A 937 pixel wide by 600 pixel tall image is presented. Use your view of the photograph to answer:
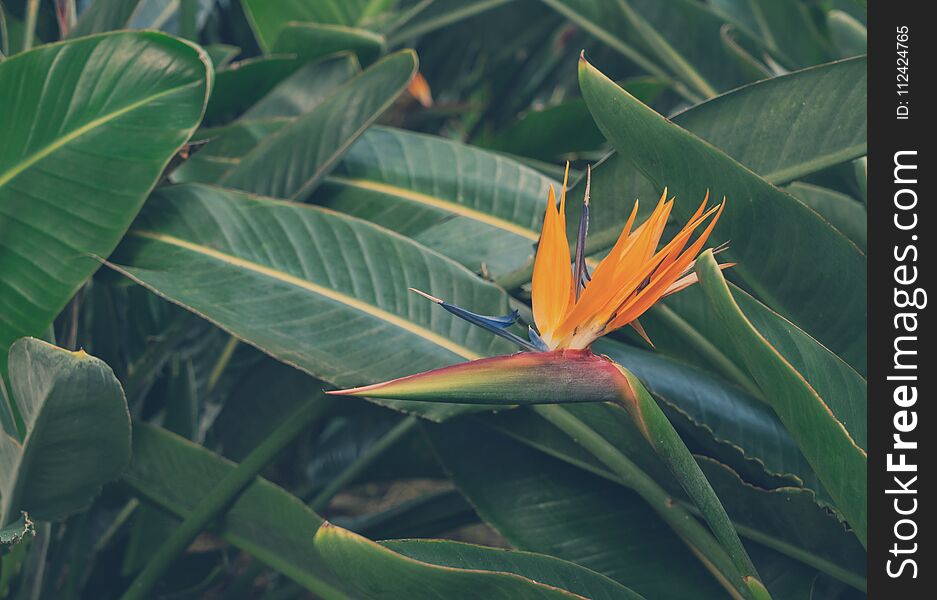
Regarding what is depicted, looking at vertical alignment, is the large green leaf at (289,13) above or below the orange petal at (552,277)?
above

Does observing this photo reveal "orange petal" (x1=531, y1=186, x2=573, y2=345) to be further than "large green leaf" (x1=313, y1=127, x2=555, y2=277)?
No

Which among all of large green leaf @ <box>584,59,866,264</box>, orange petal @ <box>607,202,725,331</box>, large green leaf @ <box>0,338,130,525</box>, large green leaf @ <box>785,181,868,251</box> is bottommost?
large green leaf @ <box>0,338,130,525</box>

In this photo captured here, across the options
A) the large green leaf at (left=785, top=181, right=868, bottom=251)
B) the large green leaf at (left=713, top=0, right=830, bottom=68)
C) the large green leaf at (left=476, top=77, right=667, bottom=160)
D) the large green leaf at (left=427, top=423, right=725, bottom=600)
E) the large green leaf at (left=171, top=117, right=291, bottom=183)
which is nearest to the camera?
the large green leaf at (left=427, top=423, right=725, bottom=600)

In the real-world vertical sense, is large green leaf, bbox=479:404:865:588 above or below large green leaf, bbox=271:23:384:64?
below

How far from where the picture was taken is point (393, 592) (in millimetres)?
461

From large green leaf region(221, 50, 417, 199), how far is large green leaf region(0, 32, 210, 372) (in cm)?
14

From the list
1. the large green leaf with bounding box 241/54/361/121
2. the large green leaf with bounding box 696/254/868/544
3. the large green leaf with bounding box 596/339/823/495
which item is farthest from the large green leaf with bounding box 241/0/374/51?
the large green leaf with bounding box 696/254/868/544

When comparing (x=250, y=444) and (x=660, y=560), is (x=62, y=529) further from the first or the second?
(x=660, y=560)

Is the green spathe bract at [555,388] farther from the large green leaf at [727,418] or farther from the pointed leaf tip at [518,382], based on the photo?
the large green leaf at [727,418]

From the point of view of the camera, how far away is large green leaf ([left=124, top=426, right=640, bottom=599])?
444mm

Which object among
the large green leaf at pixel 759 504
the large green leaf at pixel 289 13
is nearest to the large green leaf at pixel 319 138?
the large green leaf at pixel 289 13

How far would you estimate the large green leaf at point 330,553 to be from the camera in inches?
17.5

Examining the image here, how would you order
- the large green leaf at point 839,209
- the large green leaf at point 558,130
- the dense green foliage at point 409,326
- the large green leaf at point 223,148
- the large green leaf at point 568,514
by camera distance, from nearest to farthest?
the dense green foliage at point 409,326 < the large green leaf at point 568,514 < the large green leaf at point 839,209 < the large green leaf at point 223,148 < the large green leaf at point 558,130

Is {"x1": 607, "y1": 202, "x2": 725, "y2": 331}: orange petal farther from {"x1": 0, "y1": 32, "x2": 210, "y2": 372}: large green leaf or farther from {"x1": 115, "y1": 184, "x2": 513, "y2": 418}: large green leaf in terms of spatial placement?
Answer: {"x1": 0, "y1": 32, "x2": 210, "y2": 372}: large green leaf
